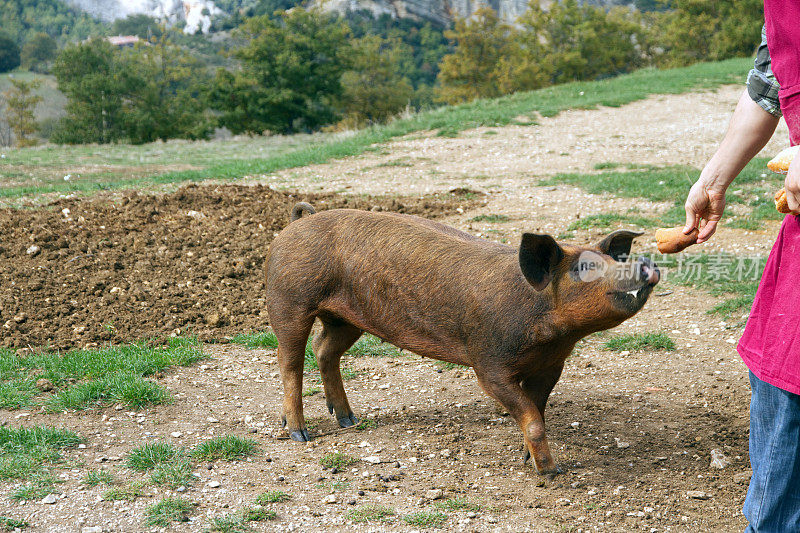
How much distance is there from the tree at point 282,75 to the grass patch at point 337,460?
122ft

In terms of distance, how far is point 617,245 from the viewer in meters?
3.53

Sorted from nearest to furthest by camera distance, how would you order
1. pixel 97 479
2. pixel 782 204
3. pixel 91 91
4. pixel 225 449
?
pixel 782 204, pixel 97 479, pixel 225 449, pixel 91 91

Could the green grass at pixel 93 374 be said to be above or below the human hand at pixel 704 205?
below

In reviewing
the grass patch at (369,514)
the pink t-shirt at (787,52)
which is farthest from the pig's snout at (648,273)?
the grass patch at (369,514)

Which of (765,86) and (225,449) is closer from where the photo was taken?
(765,86)

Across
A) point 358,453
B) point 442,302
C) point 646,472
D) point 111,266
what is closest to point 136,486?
point 358,453

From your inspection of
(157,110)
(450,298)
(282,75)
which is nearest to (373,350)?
(450,298)

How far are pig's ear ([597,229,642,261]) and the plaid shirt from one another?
1.08 m

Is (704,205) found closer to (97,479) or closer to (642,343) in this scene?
(97,479)

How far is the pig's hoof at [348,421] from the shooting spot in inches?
184

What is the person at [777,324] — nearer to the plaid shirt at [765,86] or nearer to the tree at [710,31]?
the plaid shirt at [765,86]

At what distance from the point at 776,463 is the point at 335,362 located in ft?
9.41

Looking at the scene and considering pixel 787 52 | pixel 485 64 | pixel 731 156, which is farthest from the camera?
pixel 485 64

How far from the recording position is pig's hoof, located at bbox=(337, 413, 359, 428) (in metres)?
4.68
